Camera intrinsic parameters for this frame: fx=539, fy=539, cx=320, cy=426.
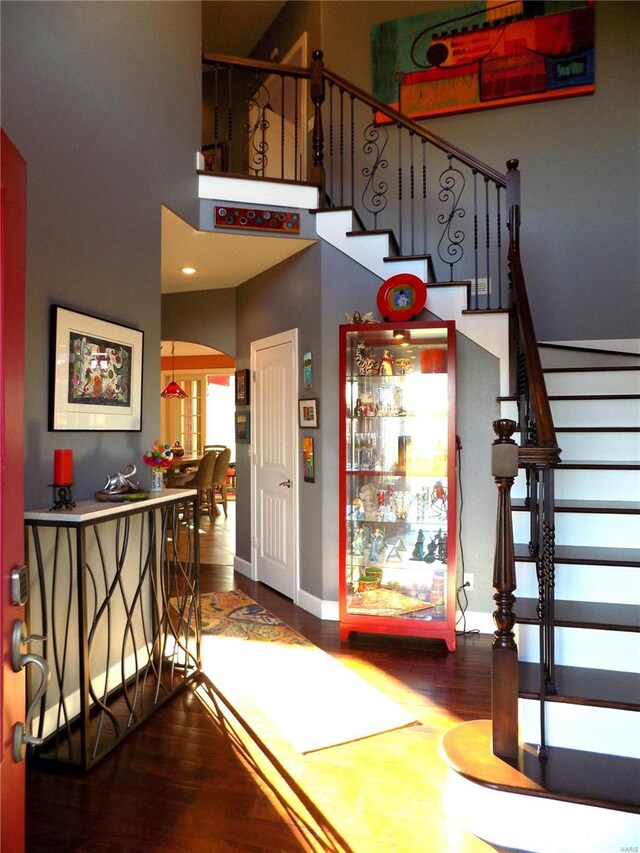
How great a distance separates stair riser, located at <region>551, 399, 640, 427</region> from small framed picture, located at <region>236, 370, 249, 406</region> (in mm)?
2989

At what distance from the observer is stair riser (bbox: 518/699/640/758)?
192 cm

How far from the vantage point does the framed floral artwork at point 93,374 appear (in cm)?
251

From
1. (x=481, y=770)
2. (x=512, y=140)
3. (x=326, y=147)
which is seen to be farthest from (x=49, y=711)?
(x=512, y=140)

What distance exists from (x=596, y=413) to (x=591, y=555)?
120cm

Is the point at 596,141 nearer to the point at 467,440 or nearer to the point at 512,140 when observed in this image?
the point at 512,140

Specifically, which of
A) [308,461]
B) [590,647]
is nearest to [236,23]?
[308,461]

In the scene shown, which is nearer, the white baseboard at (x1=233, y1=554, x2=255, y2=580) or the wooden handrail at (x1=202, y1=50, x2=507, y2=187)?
the wooden handrail at (x1=202, y1=50, x2=507, y2=187)

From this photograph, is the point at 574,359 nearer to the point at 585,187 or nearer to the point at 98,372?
the point at 585,187

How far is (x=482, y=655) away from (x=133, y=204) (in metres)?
3.49

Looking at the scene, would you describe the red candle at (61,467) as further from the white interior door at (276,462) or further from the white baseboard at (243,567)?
the white baseboard at (243,567)

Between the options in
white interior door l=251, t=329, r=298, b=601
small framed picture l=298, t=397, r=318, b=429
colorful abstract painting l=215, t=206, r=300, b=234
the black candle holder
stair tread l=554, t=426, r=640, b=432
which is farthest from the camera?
white interior door l=251, t=329, r=298, b=601

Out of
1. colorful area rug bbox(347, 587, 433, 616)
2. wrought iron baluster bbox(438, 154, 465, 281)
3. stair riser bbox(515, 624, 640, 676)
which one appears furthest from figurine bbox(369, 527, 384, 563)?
wrought iron baluster bbox(438, 154, 465, 281)

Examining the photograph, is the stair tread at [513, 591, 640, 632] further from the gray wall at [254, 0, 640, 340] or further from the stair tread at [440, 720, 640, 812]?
the gray wall at [254, 0, 640, 340]

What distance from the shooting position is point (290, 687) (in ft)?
9.73
